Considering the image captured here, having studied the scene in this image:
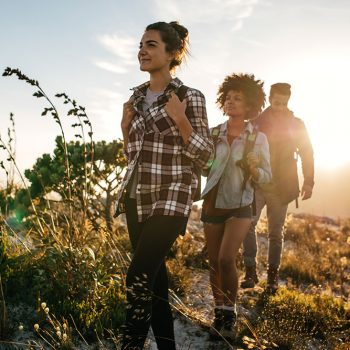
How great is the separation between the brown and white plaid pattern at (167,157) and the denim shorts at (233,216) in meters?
1.15

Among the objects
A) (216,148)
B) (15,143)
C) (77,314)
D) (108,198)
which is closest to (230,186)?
(216,148)

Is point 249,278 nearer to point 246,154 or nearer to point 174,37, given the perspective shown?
point 246,154

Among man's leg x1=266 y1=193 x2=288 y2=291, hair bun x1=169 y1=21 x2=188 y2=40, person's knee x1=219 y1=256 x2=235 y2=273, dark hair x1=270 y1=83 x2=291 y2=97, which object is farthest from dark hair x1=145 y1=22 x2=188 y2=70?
man's leg x1=266 y1=193 x2=288 y2=291

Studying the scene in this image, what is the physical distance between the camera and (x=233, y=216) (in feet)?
13.1

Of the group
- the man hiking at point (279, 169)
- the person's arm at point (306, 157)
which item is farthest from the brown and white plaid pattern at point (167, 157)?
the person's arm at point (306, 157)

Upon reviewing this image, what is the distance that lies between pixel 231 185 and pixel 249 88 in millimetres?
1055

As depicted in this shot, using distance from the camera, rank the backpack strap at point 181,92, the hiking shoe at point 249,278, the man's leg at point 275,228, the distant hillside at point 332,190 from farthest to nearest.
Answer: the distant hillside at point 332,190 → the hiking shoe at point 249,278 → the man's leg at point 275,228 → the backpack strap at point 181,92

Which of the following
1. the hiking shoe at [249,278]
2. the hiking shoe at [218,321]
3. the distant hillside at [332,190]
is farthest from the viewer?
the distant hillside at [332,190]

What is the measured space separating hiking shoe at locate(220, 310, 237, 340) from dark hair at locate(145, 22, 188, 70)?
215 centimetres

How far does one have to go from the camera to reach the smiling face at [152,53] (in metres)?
3.02

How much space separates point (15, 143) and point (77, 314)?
161 centimetres

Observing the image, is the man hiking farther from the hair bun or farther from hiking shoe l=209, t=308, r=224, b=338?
the hair bun

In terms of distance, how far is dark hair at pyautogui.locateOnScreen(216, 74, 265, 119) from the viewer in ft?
14.5

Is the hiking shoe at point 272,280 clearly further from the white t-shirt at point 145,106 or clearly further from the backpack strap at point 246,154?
the white t-shirt at point 145,106
